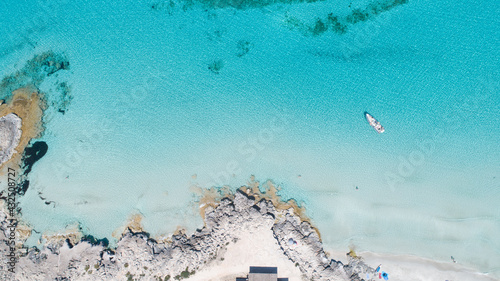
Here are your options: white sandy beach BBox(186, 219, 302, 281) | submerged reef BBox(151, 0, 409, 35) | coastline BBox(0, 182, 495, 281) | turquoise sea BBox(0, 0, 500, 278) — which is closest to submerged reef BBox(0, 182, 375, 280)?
coastline BBox(0, 182, 495, 281)

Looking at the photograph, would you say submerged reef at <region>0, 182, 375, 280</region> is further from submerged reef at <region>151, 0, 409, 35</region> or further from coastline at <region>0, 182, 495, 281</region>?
submerged reef at <region>151, 0, 409, 35</region>

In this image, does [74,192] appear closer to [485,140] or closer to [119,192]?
[119,192]

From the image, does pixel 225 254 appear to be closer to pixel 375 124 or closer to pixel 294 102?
pixel 294 102

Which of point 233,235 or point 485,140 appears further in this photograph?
point 485,140

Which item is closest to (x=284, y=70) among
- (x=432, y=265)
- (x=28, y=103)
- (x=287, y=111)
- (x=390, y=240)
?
(x=287, y=111)

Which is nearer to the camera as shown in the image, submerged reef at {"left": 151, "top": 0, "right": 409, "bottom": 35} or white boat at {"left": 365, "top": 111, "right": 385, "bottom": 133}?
white boat at {"left": 365, "top": 111, "right": 385, "bottom": 133}

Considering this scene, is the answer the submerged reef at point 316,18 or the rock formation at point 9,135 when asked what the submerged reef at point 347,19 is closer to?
the submerged reef at point 316,18
